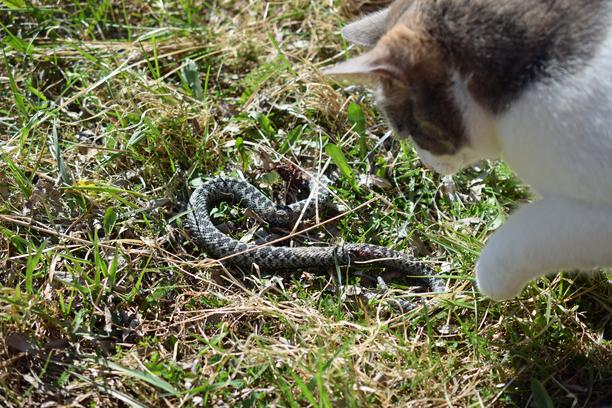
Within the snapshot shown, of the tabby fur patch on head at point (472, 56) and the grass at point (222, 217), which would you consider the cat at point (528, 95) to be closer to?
the tabby fur patch on head at point (472, 56)

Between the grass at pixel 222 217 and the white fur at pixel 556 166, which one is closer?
the white fur at pixel 556 166

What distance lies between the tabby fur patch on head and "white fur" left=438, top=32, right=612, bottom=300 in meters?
0.03

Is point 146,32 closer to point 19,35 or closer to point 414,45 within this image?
point 19,35

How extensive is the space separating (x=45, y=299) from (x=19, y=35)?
2.24 meters

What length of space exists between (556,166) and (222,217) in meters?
2.04

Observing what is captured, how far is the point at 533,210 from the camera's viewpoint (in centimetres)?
273

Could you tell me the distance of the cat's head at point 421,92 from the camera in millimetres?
2627

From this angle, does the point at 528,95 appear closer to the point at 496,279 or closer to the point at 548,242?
the point at 548,242


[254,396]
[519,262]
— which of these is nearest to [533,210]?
[519,262]

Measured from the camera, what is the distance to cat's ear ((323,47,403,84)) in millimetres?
2557

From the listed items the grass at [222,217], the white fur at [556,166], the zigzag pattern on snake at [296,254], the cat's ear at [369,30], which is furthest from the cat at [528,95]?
the zigzag pattern on snake at [296,254]

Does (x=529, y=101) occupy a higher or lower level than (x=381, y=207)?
higher

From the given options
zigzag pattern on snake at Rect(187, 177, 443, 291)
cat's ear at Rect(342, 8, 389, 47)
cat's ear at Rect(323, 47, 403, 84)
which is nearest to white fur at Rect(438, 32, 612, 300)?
cat's ear at Rect(323, 47, 403, 84)

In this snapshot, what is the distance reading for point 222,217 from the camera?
406 cm
